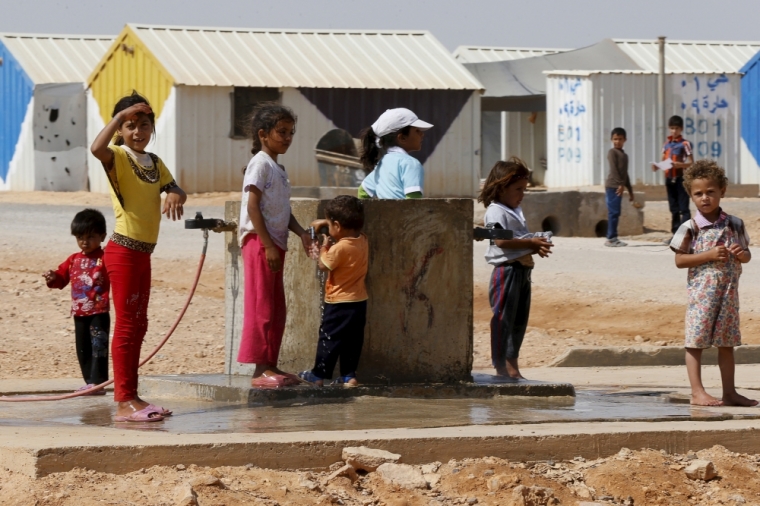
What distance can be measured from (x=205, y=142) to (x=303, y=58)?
2.98 meters

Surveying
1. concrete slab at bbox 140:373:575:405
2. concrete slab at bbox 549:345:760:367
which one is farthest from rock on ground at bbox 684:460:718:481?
concrete slab at bbox 549:345:760:367

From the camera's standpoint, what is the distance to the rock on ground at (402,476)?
4871 millimetres

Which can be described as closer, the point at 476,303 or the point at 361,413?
the point at 361,413

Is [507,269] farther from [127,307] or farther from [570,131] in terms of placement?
[570,131]

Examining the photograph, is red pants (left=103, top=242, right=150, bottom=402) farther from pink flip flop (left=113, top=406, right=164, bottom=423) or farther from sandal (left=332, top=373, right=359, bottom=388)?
sandal (left=332, top=373, right=359, bottom=388)

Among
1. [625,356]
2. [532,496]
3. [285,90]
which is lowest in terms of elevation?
[532,496]

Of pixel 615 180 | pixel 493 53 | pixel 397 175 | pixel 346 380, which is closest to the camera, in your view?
pixel 346 380

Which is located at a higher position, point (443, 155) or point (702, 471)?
Answer: point (443, 155)

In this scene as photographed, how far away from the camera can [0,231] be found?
1777 cm

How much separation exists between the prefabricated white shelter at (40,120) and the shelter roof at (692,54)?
1295 centimetres

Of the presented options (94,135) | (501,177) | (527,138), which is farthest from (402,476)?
(527,138)

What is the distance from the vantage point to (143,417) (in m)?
5.72

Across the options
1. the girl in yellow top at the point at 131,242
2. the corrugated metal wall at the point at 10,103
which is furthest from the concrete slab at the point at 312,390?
the corrugated metal wall at the point at 10,103

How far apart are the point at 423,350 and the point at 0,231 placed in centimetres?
1215
